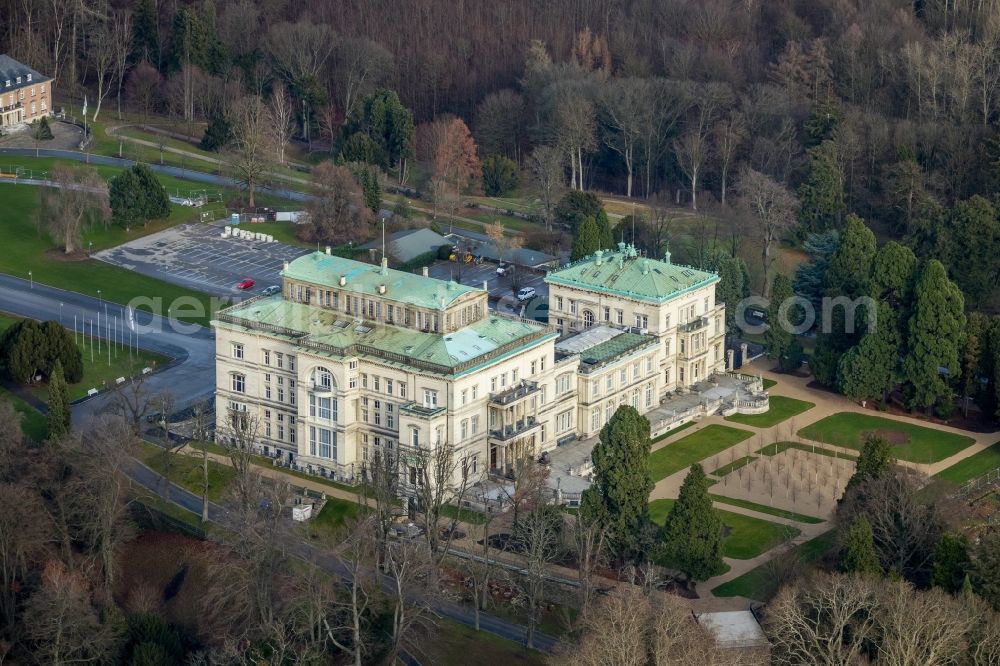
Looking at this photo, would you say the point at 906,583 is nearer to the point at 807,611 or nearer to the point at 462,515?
the point at 807,611

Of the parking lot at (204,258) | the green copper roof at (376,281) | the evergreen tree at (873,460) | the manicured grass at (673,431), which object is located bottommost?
the manicured grass at (673,431)

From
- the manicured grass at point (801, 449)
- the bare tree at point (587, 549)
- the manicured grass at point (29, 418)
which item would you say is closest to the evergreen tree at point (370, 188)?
the manicured grass at point (29, 418)

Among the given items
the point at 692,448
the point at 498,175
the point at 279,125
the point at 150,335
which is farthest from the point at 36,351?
the point at 498,175

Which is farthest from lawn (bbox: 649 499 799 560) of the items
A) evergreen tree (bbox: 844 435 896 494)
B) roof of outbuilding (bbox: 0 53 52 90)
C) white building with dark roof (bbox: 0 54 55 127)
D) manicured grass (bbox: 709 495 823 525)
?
roof of outbuilding (bbox: 0 53 52 90)

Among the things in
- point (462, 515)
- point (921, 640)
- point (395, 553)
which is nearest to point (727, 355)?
point (462, 515)

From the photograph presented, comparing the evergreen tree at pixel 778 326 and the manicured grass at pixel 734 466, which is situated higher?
the evergreen tree at pixel 778 326

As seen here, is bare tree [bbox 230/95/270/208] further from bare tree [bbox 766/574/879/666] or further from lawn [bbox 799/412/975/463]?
bare tree [bbox 766/574/879/666]

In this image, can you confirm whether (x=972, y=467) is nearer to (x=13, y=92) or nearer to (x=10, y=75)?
(x=13, y=92)

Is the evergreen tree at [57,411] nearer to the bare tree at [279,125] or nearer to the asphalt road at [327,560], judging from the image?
the asphalt road at [327,560]
